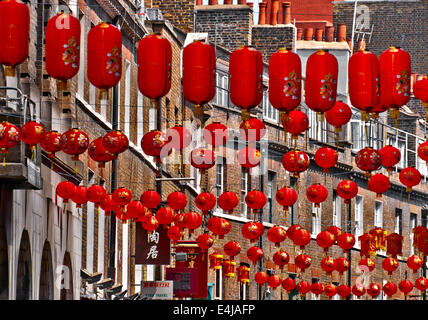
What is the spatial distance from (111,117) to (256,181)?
49.8ft

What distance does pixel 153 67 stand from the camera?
21.8m

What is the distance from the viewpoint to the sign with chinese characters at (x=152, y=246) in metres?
37.7

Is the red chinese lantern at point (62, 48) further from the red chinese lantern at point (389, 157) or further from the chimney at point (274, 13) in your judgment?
the chimney at point (274, 13)

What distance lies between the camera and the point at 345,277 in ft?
190

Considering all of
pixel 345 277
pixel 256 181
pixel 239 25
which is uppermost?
pixel 239 25

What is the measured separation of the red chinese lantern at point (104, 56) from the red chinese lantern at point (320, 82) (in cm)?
323

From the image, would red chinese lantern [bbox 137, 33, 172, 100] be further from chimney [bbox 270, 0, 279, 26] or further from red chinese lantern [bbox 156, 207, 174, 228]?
chimney [bbox 270, 0, 279, 26]

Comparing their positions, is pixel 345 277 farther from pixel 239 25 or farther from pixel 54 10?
pixel 54 10

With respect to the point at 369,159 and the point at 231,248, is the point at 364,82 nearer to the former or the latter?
the point at 369,159

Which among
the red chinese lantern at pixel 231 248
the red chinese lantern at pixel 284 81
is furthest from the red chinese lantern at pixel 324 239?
the red chinese lantern at pixel 284 81

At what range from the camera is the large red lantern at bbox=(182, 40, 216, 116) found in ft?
72.0

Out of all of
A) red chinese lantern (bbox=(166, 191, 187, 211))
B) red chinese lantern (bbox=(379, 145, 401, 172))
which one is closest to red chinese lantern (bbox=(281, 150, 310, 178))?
red chinese lantern (bbox=(379, 145, 401, 172))

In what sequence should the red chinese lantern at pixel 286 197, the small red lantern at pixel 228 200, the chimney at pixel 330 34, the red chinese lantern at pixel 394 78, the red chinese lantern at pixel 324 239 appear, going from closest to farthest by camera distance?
the red chinese lantern at pixel 394 78 → the red chinese lantern at pixel 286 197 → the small red lantern at pixel 228 200 → the red chinese lantern at pixel 324 239 → the chimney at pixel 330 34
